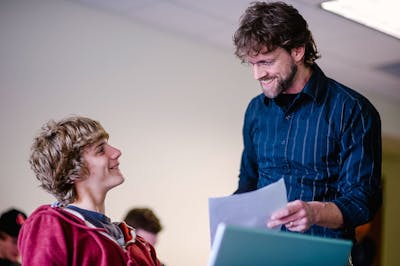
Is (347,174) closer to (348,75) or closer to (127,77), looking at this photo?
(127,77)

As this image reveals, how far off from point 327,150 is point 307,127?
0.30 feet

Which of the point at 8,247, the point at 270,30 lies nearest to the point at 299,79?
the point at 270,30

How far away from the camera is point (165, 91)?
4574 mm

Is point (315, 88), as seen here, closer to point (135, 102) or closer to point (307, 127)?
point (307, 127)

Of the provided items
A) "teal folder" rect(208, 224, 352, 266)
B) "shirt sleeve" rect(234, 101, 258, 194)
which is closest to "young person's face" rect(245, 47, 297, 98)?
"shirt sleeve" rect(234, 101, 258, 194)

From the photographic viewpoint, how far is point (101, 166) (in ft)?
6.45

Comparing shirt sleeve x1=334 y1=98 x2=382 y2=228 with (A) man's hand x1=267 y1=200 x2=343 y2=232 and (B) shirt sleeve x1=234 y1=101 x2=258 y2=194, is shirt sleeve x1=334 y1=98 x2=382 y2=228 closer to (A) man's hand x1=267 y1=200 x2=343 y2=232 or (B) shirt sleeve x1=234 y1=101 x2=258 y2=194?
(A) man's hand x1=267 y1=200 x2=343 y2=232

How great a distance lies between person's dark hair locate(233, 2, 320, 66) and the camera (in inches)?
70.8

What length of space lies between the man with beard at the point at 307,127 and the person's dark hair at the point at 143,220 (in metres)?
2.02

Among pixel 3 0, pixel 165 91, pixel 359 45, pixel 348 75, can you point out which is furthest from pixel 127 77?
pixel 348 75

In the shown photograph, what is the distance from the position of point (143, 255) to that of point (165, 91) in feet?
8.98

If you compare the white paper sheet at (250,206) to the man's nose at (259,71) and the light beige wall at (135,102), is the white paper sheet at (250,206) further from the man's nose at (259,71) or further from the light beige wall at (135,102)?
the light beige wall at (135,102)

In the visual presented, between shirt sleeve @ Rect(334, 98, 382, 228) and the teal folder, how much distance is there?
359 millimetres

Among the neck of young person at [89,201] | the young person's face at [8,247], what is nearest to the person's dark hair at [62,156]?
the neck of young person at [89,201]
